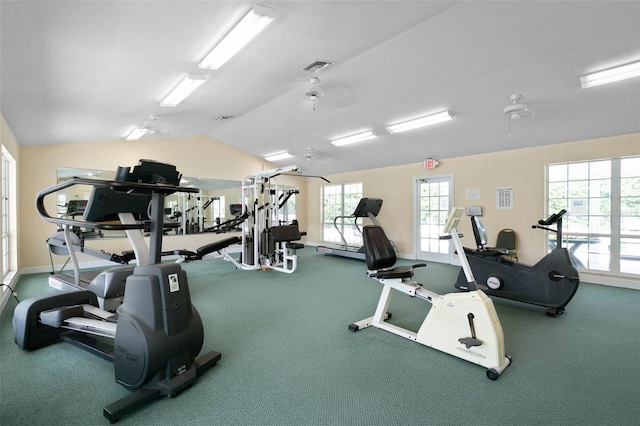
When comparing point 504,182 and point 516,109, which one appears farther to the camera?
point 504,182

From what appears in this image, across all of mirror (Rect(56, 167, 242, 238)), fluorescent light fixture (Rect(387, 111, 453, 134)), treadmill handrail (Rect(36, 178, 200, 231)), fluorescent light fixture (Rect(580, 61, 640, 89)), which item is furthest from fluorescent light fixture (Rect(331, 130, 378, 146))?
treadmill handrail (Rect(36, 178, 200, 231))

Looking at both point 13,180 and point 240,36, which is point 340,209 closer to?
point 240,36

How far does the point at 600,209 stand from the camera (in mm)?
4703

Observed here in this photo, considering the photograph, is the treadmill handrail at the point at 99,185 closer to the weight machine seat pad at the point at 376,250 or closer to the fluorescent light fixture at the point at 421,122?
the weight machine seat pad at the point at 376,250

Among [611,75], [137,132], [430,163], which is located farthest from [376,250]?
[137,132]

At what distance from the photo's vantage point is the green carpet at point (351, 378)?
170cm

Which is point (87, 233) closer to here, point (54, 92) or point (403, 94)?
point (54, 92)

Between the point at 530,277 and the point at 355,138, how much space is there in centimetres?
379

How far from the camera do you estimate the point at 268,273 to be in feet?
17.7

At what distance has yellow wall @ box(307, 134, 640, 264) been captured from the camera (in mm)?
4754

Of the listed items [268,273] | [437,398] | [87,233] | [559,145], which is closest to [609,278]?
[559,145]

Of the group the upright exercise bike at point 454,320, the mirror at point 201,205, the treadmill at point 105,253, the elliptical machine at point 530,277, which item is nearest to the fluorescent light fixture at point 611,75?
the elliptical machine at point 530,277

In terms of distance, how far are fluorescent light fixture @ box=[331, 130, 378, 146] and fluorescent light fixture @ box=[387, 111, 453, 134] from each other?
0.39 m

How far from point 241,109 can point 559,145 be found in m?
5.27
